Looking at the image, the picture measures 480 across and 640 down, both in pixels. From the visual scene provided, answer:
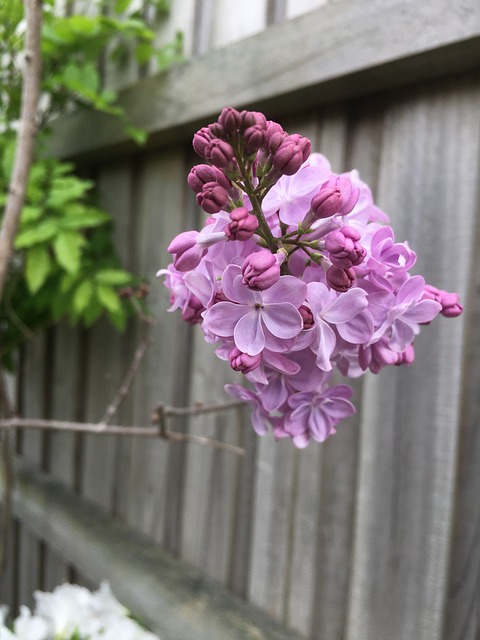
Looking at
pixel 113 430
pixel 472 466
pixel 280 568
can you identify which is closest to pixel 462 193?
pixel 472 466

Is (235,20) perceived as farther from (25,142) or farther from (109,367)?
(109,367)

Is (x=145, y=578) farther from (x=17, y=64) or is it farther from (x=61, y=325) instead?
(x=17, y=64)

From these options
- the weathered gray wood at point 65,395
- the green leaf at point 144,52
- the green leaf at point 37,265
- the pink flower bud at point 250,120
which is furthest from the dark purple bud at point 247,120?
the weathered gray wood at point 65,395

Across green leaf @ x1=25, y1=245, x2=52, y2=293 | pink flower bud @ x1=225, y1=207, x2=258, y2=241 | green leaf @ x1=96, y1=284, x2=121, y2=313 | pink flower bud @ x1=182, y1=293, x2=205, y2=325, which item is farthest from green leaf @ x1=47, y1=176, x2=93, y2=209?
pink flower bud @ x1=225, y1=207, x2=258, y2=241

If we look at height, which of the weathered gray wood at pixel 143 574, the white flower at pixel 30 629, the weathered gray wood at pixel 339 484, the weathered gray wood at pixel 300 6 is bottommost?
the weathered gray wood at pixel 143 574

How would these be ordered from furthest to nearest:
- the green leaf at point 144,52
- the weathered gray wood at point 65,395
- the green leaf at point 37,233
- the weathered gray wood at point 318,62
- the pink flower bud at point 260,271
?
the weathered gray wood at point 65,395 < the green leaf at point 144,52 < the green leaf at point 37,233 < the weathered gray wood at point 318,62 < the pink flower bud at point 260,271

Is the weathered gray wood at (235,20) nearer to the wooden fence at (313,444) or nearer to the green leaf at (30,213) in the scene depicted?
the wooden fence at (313,444)

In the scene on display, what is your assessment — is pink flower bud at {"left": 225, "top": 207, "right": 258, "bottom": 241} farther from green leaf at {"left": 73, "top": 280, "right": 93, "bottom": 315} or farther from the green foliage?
green leaf at {"left": 73, "top": 280, "right": 93, "bottom": 315}
